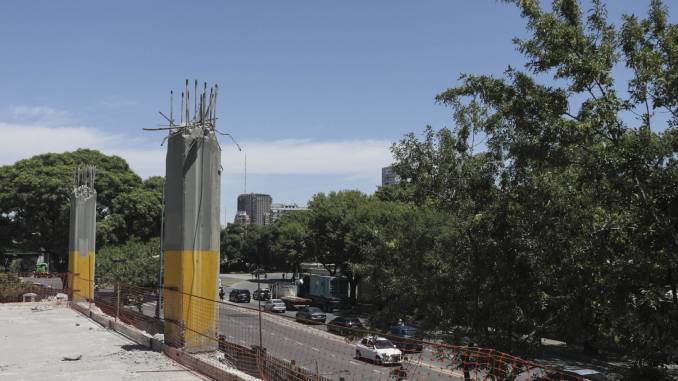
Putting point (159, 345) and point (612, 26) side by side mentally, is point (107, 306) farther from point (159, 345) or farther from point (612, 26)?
point (612, 26)

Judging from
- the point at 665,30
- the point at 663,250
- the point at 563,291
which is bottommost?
the point at 563,291

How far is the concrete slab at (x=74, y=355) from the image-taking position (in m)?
9.12

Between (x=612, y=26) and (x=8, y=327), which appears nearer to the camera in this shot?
(x=612, y=26)

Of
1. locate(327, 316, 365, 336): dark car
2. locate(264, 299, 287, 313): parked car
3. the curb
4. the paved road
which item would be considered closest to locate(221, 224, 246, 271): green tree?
locate(264, 299, 287, 313): parked car

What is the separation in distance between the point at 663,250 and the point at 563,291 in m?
2.59

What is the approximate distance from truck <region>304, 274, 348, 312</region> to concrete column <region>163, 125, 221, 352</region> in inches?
1544

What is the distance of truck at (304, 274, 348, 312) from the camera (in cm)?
4962

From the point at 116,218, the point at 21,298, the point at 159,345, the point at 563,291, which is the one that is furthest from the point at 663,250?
the point at 116,218

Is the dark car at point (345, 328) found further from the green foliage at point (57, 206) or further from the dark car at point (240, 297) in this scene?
the dark car at point (240, 297)

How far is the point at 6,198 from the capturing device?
41625mm

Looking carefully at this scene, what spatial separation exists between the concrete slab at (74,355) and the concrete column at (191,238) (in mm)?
711

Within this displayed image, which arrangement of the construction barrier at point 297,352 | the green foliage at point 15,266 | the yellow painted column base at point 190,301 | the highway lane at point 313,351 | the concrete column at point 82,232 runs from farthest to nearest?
the green foliage at point 15,266, the concrete column at point 82,232, the highway lane at point 313,351, the yellow painted column base at point 190,301, the construction barrier at point 297,352

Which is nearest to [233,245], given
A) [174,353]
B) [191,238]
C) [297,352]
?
[297,352]

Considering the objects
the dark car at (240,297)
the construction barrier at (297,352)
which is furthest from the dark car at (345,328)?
the dark car at (240,297)
